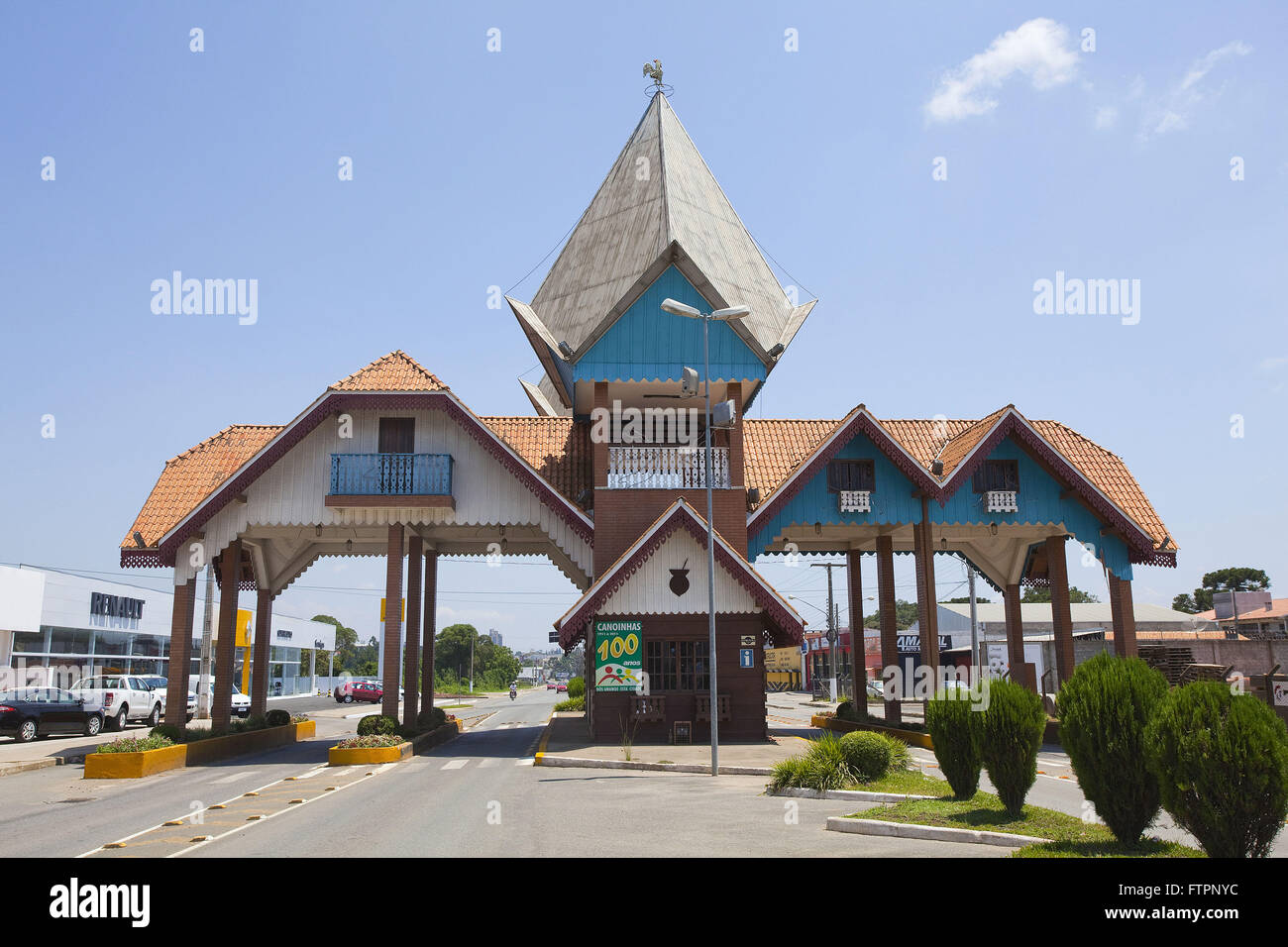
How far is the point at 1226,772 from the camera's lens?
817 centimetres

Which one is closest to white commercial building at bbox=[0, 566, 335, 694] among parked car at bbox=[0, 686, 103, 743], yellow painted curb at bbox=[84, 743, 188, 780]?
parked car at bbox=[0, 686, 103, 743]

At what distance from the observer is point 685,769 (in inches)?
790

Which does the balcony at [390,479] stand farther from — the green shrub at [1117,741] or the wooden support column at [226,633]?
the green shrub at [1117,741]

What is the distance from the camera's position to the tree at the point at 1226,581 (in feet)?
342

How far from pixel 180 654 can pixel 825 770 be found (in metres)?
17.6

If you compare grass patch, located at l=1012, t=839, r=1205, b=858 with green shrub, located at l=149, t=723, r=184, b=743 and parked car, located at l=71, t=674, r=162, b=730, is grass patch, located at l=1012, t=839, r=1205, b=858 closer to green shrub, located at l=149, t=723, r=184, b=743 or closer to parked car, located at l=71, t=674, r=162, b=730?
green shrub, located at l=149, t=723, r=184, b=743

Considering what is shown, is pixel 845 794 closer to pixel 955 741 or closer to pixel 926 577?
pixel 955 741

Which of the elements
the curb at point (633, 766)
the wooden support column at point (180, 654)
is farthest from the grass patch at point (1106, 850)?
the wooden support column at point (180, 654)

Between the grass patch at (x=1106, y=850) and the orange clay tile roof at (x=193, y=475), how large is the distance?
70.6ft

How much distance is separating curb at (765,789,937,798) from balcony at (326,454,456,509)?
12.9m

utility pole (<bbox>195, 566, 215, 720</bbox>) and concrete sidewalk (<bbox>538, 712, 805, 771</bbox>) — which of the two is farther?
utility pole (<bbox>195, 566, 215, 720</bbox>)

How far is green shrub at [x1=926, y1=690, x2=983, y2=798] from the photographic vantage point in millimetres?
12891

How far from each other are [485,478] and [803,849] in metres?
17.6
